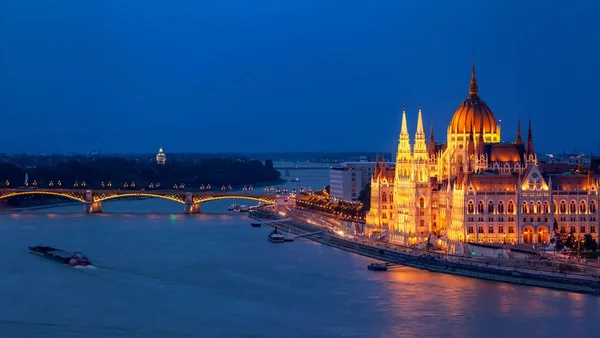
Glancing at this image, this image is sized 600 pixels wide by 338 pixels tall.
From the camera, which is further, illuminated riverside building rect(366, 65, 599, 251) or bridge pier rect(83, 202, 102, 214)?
bridge pier rect(83, 202, 102, 214)

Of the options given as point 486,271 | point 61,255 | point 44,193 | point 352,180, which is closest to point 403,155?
point 486,271

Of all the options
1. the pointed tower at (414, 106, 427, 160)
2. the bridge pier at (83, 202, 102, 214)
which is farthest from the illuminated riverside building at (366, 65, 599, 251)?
the bridge pier at (83, 202, 102, 214)

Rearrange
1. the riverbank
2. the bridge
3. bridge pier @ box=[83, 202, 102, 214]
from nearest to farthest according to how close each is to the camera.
→ the riverbank
bridge pier @ box=[83, 202, 102, 214]
the bridge

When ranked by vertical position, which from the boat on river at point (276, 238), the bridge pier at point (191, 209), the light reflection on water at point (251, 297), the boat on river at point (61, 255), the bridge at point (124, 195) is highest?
the bridge at point (124, 195)

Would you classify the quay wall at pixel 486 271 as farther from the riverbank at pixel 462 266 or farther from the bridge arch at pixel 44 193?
the bridge arch at pixel 44 193

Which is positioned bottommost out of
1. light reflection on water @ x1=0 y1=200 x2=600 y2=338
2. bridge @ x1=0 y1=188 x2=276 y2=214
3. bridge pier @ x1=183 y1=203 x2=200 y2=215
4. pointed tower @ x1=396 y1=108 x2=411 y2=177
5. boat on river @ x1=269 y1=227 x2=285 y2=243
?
light reflection on water @ x1=0 y1=200 x2=600 y2=338

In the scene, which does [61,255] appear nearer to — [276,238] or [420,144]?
[276,238]

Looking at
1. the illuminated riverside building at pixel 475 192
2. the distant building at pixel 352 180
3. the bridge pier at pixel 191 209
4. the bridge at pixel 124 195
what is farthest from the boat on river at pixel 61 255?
the distant building at pixel 352 180

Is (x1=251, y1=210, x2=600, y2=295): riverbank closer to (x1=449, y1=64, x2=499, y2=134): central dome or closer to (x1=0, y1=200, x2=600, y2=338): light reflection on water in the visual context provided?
(x1=0, y1=200, x2=600, y2=338): light reflection on water
